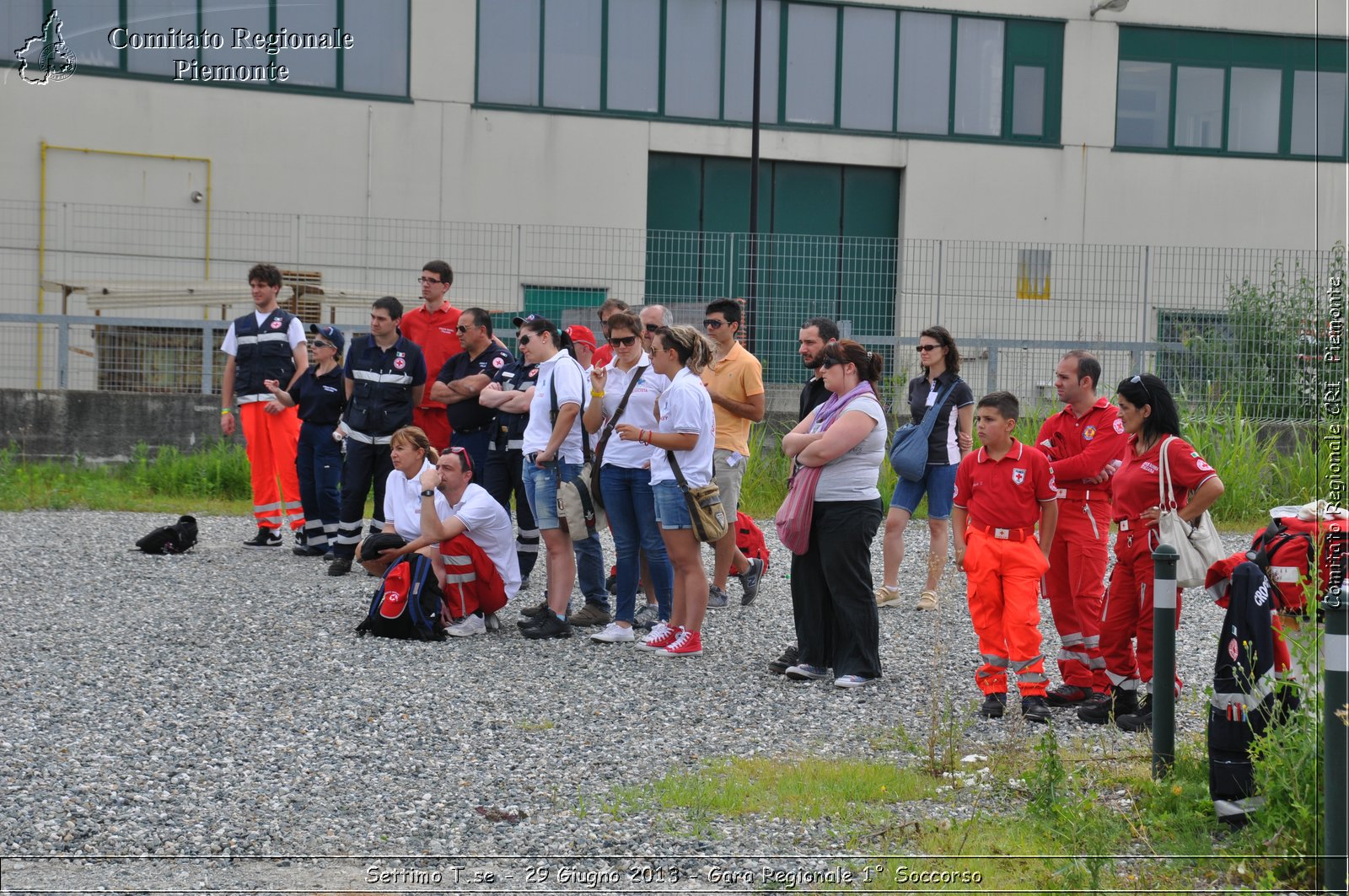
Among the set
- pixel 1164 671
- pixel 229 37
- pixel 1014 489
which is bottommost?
pixel 1164 671

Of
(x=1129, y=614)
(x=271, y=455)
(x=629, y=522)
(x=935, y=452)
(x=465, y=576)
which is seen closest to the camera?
(x=1129, y=614)

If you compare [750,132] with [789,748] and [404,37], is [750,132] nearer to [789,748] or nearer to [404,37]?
[404,37]

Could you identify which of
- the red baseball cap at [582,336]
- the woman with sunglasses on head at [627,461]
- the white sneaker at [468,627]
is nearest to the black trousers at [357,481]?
the red baseball cap at [582,336]

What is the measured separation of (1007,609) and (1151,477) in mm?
928

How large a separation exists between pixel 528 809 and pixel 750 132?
20986mm

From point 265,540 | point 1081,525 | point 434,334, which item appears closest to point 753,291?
point 434,334

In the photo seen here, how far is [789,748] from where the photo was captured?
582cm

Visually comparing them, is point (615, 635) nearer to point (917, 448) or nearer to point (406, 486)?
point (406, 486)

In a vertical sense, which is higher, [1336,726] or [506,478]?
[506,478]

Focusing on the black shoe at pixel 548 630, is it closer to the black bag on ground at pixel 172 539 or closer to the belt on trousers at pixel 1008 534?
the belt on trousers at pixel 1008 534

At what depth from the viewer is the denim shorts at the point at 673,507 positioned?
740 cm

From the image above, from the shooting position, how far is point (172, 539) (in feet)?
35.4

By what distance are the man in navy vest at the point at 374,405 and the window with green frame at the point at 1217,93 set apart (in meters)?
20.0

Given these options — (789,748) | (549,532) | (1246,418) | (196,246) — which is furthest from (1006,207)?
(789,748)
